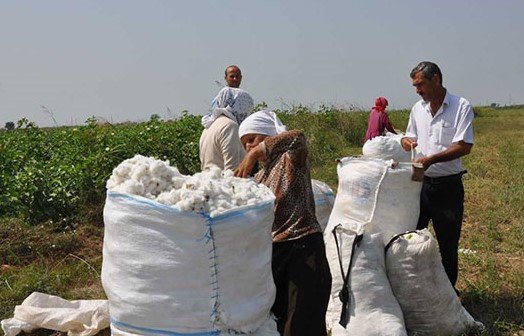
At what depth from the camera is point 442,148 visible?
14.4ft

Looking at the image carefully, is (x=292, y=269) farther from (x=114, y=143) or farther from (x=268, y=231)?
(x=114, y=143)

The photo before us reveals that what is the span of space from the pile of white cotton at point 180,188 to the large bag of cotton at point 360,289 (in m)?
1.44

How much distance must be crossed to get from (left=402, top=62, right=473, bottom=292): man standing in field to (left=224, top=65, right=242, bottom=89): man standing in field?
151 centimetres

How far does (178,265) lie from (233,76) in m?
3.13

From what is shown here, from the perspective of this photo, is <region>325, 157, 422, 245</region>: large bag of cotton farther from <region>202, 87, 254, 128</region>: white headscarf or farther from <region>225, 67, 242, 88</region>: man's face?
<region>225, 67, 242, 88</region>: man's face

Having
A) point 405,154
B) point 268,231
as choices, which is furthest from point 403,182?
point 268,231

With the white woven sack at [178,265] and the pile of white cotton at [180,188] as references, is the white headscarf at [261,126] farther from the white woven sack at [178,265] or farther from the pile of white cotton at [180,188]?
the white woven sack at [178,265]

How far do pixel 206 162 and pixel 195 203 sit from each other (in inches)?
83.7

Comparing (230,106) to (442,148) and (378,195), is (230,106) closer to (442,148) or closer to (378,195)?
(378,195)

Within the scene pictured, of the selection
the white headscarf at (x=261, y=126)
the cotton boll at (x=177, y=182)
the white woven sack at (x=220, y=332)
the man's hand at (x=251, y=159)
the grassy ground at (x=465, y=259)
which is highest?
the white headscarf at (x=261, y=126)

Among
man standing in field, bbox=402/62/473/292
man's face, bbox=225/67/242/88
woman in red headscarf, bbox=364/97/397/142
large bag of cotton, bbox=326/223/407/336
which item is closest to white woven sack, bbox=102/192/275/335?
large bag of cotton, bbox=326/223/407/336

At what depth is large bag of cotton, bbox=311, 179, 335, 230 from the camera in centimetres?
420

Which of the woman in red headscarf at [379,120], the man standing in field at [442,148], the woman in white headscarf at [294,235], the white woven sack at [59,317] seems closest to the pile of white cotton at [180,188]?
the woman in white headscarf at [294,235]

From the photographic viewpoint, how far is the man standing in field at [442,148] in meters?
4.27
